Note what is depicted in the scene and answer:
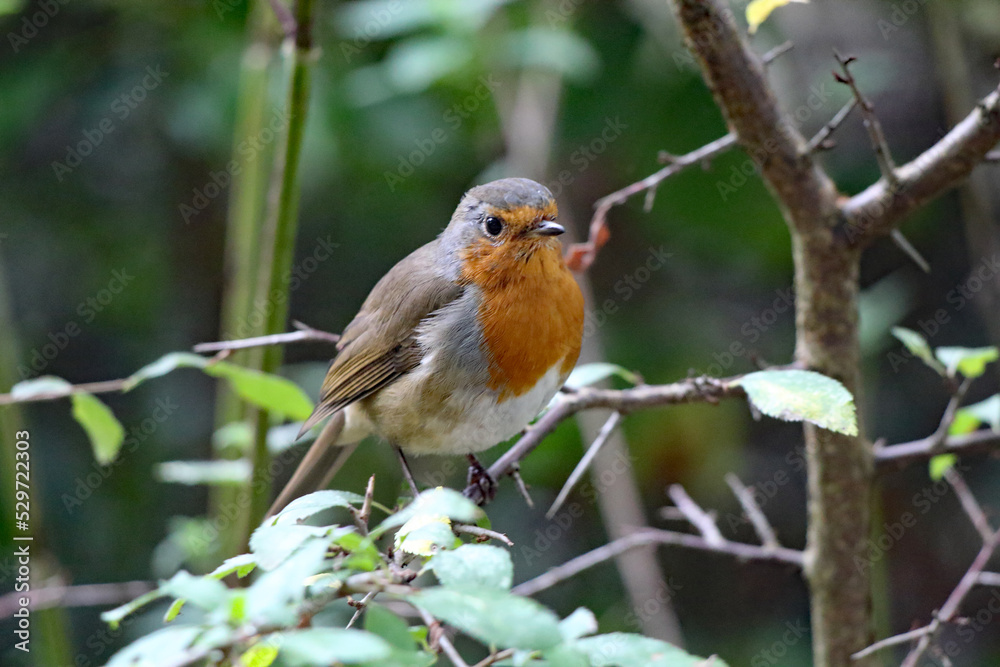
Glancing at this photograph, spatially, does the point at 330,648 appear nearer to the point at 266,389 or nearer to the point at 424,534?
the point at 424,534

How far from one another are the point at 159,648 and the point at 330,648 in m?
0.19

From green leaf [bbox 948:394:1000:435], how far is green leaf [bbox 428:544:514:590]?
→ 5.10ft

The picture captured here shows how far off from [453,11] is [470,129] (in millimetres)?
1063

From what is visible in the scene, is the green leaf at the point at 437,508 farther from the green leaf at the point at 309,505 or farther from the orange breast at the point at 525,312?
the orange breast at the point at 525,312

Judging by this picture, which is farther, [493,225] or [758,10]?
[493,225]

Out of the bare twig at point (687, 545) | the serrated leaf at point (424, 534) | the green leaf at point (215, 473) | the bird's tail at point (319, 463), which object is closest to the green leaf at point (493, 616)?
the serrated leaf at point (424, 534)

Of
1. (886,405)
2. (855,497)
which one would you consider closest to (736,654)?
(886,405)

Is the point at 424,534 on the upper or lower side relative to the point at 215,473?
upper

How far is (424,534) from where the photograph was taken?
107cm

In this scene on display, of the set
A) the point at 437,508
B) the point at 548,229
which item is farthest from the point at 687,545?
the point at 437,508

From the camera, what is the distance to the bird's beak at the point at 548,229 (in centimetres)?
253

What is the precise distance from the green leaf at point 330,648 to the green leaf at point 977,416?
1.78 metres

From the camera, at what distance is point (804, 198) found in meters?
2.07

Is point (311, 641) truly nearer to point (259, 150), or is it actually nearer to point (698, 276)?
point (259, 150)
